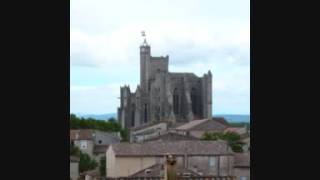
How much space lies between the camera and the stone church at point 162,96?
7838 centimetres

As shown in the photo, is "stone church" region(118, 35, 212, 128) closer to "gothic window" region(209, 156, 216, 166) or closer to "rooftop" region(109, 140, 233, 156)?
"rooftop" region(109, 140, 233, 156)

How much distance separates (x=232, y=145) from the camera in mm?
47406

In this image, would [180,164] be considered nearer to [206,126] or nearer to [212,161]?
[212,161]

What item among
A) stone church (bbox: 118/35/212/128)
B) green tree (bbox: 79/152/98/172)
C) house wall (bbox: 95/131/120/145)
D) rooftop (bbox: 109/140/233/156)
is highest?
stone church (bbox: 118/35/212/128)

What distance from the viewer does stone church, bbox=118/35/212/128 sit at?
3086 inches

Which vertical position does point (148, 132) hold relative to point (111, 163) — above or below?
above

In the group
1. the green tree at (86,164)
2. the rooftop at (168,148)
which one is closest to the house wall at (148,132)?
the green tree at (86,164)

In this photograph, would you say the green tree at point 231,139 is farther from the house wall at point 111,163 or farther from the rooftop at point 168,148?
the house wall at point 111,163

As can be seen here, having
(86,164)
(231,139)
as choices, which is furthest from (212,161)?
(231,139)

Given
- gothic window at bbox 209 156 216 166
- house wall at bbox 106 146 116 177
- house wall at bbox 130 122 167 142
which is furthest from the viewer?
house wall at bbox 130 122 167 142

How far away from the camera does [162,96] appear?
259 feet

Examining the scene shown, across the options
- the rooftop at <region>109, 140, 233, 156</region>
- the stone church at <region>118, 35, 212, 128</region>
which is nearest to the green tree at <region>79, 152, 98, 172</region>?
the rooftop at <region>109, 140, 233, 156</region>
